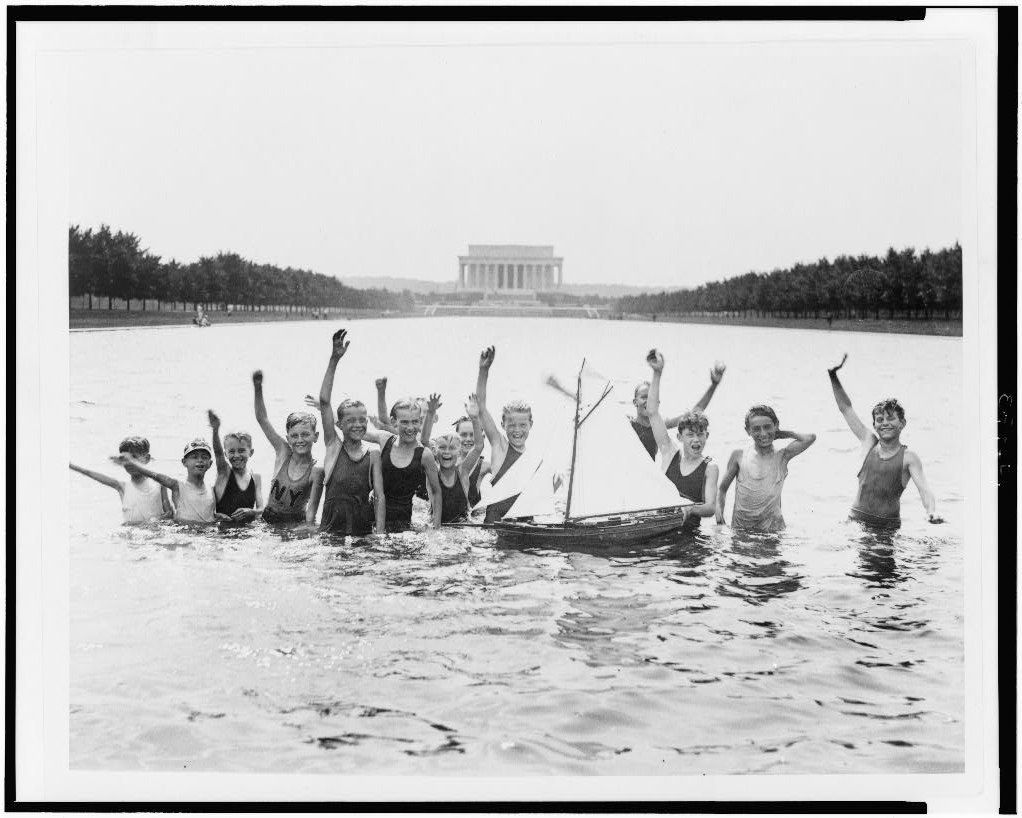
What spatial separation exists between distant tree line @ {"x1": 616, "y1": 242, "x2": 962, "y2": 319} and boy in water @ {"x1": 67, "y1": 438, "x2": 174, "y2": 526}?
4156 millimetres

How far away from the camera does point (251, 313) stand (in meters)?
10.5

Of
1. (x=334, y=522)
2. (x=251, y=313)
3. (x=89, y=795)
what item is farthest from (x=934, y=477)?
(x=89, y=795)

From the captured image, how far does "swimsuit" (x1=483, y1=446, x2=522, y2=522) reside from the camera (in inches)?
377

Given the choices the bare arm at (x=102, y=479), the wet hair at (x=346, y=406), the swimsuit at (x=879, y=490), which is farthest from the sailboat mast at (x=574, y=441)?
the bare arm at (x=102, y=479)

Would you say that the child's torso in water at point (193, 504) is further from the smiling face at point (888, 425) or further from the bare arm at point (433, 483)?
the smiling face at point (888, 425)

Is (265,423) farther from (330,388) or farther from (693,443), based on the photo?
(693,443)

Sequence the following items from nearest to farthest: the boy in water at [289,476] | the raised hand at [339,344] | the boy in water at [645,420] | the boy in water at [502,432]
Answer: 1. the raised hand at [339,344]
2. the boy in water at [289,476]
3. the boy in water at [502,432]
4. the boy in water at [645,420]

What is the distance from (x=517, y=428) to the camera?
31.7 feet

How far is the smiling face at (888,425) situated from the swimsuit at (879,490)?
0.31 ft

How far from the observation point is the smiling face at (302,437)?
946cm

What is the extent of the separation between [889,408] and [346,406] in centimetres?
439

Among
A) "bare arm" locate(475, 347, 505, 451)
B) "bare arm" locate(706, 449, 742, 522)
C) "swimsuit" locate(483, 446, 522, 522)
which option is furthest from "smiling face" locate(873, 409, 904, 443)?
"bare arm" locate(475, 347, 505, 451)

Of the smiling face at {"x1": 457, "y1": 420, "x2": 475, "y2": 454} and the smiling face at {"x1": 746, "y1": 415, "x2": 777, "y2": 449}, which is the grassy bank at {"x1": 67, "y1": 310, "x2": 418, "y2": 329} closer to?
the smiling face at {"x1": 457, "y1": 420, "x2": 475, "y2": 454}

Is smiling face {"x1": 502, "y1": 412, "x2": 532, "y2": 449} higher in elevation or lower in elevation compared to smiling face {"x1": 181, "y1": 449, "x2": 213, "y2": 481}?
higher
